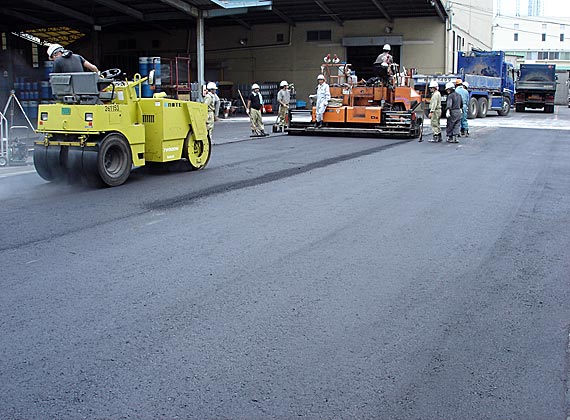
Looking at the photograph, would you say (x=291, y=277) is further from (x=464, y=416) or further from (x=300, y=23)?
(x=300, y=23)

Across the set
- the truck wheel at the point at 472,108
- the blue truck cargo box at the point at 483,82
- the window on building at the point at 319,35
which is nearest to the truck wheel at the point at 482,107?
the truck wheel at the point at 472,108

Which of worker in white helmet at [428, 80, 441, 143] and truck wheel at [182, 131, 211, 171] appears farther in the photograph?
worker in white helmet at [428, 80, 441, 143]

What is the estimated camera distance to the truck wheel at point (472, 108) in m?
33.1

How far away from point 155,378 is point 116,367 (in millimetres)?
317

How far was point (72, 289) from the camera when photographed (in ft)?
18.8

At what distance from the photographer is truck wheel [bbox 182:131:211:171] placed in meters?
12.6

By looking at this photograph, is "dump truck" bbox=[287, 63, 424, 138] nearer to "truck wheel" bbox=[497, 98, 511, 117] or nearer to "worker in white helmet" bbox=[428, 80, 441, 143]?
"worker in white helmet" bbox=[428, 80, 441, 143]

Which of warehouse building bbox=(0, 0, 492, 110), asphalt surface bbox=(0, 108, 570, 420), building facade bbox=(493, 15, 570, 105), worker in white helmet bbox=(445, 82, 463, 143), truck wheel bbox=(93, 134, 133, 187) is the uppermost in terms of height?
building facade bbox=(493, 15, 570, 105)

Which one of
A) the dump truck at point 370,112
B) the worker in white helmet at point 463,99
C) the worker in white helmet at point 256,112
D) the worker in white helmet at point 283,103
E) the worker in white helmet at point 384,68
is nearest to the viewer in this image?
the worker in white helmet at point 463,99

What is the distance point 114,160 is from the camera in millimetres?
11086

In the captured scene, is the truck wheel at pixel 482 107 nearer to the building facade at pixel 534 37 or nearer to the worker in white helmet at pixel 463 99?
the worker in white helmet at pixel 463 99

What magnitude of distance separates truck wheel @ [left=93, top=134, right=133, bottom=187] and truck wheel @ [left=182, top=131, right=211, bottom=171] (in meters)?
1.61

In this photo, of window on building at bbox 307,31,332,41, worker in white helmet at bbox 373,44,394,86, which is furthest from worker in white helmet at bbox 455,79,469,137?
window on building at bbox 307,31,332,41

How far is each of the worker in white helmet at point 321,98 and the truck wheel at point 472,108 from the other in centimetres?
1396
